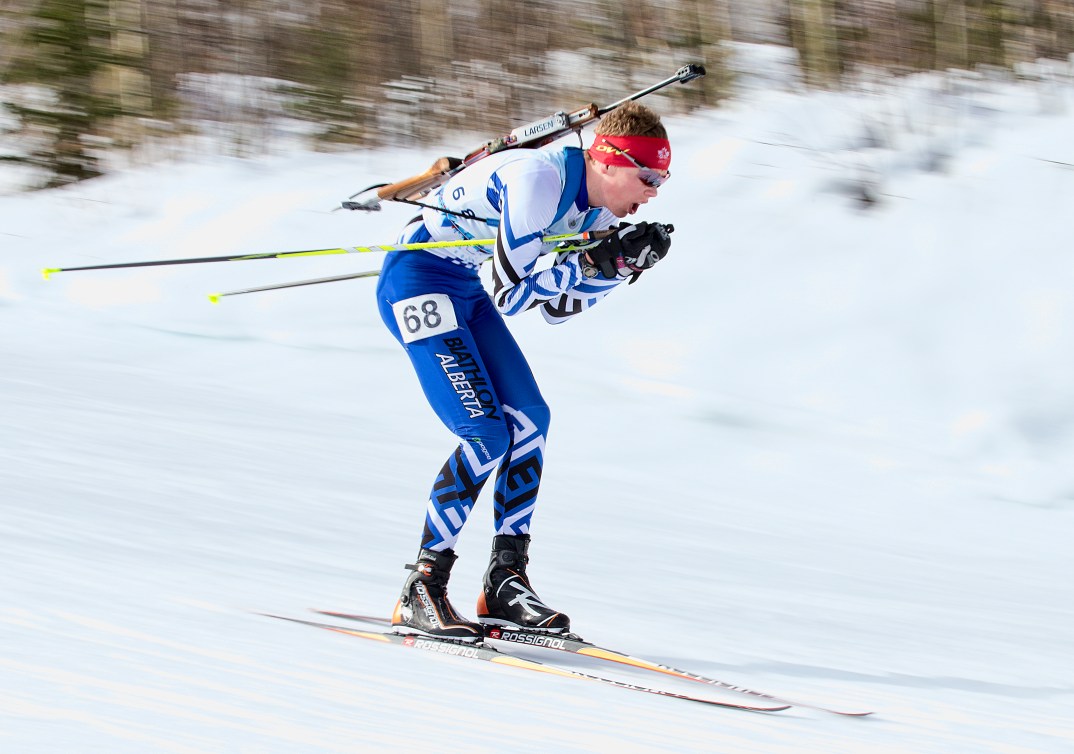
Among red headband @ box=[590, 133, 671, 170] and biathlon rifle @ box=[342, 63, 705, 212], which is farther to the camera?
biathlon rifle @ box=[342, 63, 705, 212]

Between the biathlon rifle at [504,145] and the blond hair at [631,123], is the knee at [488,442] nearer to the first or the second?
the biathlon rifle at [504,145]

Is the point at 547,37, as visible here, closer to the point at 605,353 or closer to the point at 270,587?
the point at 605,353

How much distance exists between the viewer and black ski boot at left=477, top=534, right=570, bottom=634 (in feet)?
12.8

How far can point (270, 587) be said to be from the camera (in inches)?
171

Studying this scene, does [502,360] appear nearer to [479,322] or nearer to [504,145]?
[479,322]

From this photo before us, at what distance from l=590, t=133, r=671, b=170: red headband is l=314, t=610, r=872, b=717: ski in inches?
56.9

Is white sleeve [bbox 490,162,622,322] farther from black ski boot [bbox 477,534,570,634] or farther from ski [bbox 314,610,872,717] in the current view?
ski [bbox 314,610,872,717]

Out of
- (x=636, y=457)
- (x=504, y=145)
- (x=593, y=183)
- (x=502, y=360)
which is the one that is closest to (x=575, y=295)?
(x=502, y=360)

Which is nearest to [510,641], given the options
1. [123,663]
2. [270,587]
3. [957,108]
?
[270,587]

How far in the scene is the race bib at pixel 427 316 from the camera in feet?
12.5

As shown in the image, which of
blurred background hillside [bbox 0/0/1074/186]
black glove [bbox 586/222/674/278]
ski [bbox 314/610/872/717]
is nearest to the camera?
ski [bbox 314/610/872/717]

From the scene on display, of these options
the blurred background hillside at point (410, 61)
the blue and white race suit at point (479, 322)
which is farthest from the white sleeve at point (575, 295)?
the blurred background hillside at point (410, 61)

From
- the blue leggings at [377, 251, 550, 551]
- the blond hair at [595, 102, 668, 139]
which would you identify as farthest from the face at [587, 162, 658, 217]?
the blue leggings at [377, 251, 550, 551]

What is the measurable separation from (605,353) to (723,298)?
3.37 ft
